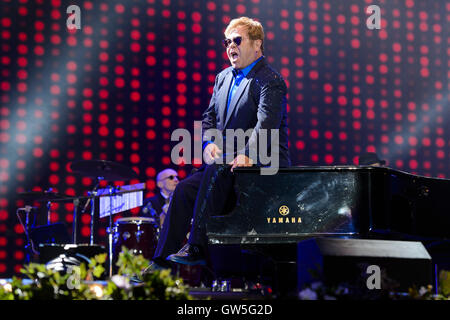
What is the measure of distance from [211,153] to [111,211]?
3.32m

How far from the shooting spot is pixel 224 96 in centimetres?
369

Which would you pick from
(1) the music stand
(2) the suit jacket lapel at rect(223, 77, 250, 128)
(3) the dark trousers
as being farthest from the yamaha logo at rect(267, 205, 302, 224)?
(1) the music stand

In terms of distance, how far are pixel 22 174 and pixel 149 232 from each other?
180 centimetres

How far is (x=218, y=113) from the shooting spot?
3711 millimetres

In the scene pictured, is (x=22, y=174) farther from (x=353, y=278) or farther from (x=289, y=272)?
(x=353, y=278)

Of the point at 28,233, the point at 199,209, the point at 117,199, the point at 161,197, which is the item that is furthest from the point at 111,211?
the point at 199,209

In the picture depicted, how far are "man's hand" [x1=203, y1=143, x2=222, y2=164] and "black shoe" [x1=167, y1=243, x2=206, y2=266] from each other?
615 millimetres

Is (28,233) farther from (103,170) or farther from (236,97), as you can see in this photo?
(236,97)

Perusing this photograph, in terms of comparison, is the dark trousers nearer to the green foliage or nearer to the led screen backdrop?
→ the green foliage

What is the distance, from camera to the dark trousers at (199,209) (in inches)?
124

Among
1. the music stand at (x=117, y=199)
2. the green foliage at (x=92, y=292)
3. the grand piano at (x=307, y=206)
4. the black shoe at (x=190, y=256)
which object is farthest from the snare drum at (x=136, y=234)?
the green foliage at (x=92, y=292)

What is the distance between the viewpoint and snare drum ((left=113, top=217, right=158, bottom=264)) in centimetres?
657

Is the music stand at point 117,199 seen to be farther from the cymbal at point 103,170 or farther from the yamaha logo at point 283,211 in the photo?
the yamaha logo at point 283,211
